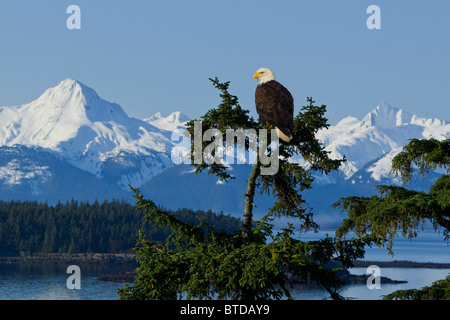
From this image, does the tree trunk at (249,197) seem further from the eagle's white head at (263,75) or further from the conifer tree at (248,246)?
the eagle's white head at (263,75)

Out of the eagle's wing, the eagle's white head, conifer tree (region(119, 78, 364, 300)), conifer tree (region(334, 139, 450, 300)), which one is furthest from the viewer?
the eagle's white head

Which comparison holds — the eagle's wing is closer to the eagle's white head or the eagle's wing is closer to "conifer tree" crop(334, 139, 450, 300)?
the eagle's white head

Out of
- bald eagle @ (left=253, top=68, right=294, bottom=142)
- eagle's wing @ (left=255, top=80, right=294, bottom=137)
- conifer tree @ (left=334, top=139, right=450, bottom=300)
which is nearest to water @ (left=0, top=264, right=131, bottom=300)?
conifer tree @ (left=334, top=139, right=450, bottom=300)

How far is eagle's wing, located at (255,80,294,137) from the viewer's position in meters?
17.1

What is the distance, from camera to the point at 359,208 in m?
20.0

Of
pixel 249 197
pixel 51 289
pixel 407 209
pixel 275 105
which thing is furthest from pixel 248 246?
pixel 51 289

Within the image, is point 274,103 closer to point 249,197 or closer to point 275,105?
point 275,105

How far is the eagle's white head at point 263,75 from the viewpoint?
748 inches

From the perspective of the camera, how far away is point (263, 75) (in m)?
19.2

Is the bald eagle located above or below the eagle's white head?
below

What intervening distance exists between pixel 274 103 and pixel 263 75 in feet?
4.97
